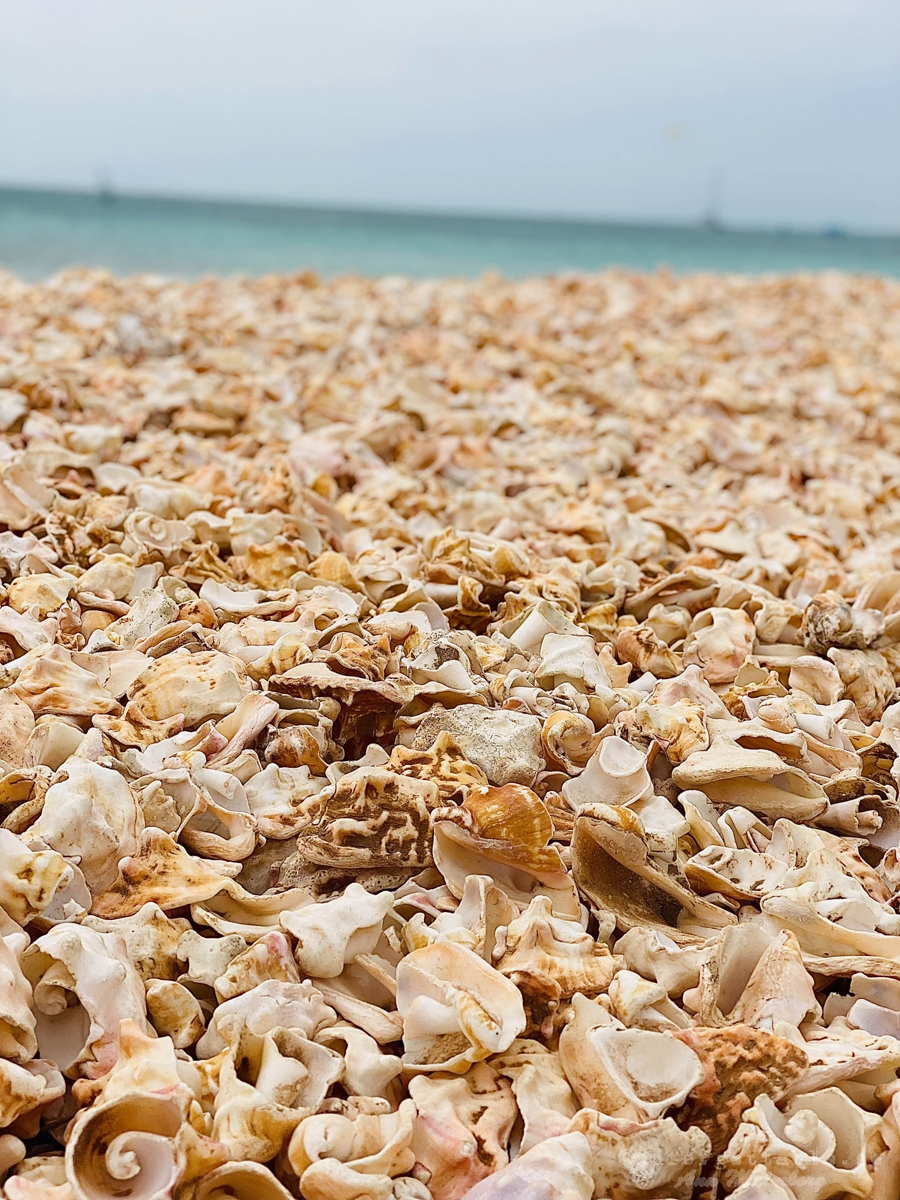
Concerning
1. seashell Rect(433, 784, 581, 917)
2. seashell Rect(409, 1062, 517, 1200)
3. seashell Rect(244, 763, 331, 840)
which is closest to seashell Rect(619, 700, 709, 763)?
seashell Rect(433, 784, 581, 917)

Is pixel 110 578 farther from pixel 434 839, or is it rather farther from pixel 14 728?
pixel 434 839

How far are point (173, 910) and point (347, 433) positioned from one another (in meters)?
1.79

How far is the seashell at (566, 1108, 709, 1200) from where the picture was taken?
81 cm

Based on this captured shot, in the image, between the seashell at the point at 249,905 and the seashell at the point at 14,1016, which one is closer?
the seashell at the point at 14,1016

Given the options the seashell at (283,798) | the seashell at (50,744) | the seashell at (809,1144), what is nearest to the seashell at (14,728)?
the seashell at (50,744)

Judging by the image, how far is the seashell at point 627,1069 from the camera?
86 centimetres

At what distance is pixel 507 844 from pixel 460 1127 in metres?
0.28


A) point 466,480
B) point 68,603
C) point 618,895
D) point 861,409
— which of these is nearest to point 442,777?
point 618,895

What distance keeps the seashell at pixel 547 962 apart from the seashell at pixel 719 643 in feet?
2.04

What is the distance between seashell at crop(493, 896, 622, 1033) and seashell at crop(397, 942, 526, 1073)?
Result: 0.10 feet

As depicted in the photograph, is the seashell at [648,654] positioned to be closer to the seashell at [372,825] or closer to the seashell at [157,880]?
the seashell at [372,825]

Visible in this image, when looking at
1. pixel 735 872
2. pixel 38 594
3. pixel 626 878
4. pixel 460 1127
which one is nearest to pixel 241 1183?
pixel 460 1127

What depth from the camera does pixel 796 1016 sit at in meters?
0.96

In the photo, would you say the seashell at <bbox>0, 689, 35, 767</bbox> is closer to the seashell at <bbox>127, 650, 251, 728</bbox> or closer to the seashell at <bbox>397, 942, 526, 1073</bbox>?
the seashell at <bbox>127, 650, 251, 728</bbox>
